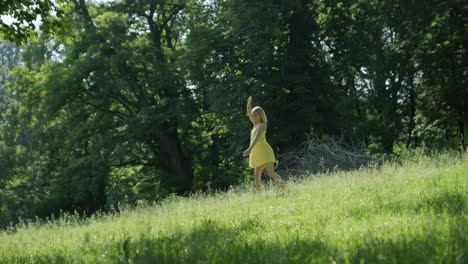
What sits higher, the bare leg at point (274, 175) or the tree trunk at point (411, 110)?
the tree trunk at point (411, 110)

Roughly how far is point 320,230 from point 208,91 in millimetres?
20111

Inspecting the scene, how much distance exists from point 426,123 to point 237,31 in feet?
37.4

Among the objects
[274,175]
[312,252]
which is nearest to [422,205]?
[312,252]

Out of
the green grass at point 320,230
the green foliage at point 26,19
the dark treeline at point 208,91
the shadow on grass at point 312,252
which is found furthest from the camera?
the dark treeline at point 208,91

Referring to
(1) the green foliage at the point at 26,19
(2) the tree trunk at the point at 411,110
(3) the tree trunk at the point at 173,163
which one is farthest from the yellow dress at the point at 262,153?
(2) the tree trunk at the point at 411,110

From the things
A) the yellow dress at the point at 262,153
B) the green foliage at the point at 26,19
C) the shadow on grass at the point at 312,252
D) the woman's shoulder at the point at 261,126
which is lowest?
the shadow on grass at the point at 312,252

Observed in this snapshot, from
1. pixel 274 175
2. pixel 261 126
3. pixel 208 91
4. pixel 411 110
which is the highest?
pixel 208 91

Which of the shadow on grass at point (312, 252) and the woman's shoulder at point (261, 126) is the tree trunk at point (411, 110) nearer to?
the woman's shoulder at point (261, 126)

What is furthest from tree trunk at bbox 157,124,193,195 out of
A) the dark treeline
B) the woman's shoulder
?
the woman's shoulder

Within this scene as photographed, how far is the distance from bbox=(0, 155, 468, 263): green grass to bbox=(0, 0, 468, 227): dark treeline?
13477 millimetres

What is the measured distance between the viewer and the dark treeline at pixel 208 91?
922 inches

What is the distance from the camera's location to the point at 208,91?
80.7 ft

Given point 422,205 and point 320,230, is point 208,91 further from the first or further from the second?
A: point 320,230

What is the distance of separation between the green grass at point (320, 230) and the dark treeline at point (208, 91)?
1348 cm
